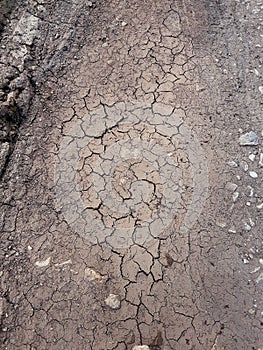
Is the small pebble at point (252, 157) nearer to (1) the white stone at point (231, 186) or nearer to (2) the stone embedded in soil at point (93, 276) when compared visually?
(1) the white stone at point (231, 186)

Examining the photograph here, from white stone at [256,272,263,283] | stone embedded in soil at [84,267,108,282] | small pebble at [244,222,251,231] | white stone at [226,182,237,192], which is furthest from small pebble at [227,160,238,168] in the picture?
stone embedded in soil at [84,267,108,282]

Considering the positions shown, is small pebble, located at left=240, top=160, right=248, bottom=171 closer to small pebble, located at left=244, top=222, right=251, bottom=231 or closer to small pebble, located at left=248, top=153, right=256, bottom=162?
small pebble, located at left=248, top=153, right=256, bottom=162

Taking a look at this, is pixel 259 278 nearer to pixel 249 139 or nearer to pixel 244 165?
pixel 244 165

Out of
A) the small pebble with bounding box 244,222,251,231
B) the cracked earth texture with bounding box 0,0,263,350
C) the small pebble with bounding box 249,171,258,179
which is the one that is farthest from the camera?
the small pebble with bounding box 249,171,258,179

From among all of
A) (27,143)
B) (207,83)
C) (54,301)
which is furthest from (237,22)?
(54,301)

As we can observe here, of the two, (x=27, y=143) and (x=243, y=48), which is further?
(x=243, y=48)

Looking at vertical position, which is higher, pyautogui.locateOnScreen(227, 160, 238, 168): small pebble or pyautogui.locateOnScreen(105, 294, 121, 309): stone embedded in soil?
pyautogui.locateOnScreen(227, 160, 238, 168): small pebble

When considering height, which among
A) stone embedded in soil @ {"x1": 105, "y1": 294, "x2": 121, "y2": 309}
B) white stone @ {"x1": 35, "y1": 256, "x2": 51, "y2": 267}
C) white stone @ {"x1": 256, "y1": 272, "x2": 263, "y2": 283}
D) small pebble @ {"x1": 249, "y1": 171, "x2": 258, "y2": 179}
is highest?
white stone @ {"x1": 35, "y1": 256, "x2": 51, "y2": 267}

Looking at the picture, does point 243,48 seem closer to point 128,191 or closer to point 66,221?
point 128,191
